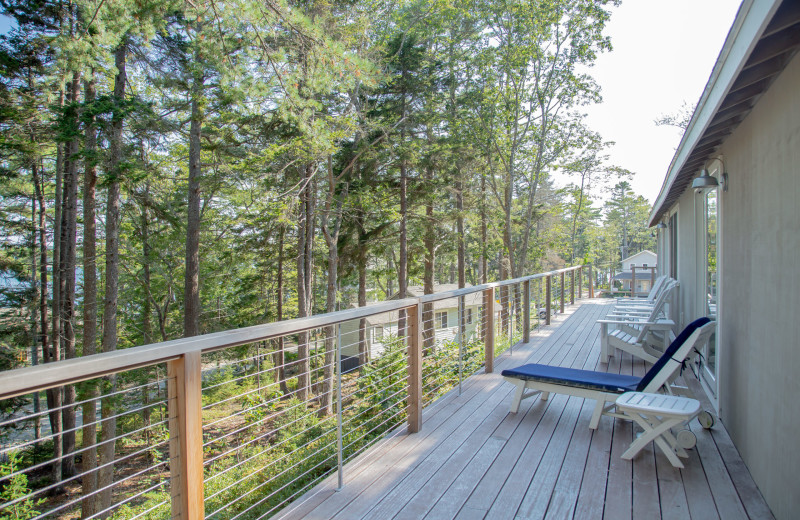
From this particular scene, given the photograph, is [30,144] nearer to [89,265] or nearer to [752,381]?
[89,265]

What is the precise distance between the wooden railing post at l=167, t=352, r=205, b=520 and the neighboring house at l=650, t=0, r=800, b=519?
2.42m

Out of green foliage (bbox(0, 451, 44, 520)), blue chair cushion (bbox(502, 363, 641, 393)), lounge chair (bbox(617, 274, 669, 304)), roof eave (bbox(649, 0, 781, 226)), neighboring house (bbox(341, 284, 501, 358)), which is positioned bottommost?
green foliage (bbox(0, 451, 44, 520))

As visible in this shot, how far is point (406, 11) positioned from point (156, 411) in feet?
57.3

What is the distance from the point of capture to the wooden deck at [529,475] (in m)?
2.51

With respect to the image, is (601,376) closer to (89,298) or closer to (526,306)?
(526,306)

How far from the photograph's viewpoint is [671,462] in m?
3.01

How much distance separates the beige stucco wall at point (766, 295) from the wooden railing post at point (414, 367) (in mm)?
2043

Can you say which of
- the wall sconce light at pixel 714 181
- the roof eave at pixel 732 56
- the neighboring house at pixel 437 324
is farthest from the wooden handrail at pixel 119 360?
the wall sconce light at pixel 714 181

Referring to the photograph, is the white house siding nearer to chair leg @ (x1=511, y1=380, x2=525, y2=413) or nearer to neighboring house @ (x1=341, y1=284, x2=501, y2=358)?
chair leg @ (x1=511, y1=380, x2=525, y2=413)

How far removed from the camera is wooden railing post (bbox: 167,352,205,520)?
5.63ft

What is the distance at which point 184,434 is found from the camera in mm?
1716

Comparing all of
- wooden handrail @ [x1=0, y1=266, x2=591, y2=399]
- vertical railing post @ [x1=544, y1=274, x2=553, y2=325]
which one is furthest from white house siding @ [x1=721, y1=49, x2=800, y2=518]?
vertical railing post @ [x1=544, y1=274, x2=553, y2=325]

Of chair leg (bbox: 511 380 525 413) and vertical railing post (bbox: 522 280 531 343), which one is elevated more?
vertical railing post (bbox: 522 280 531 343)

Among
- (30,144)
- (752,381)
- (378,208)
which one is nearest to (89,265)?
(30,144)
